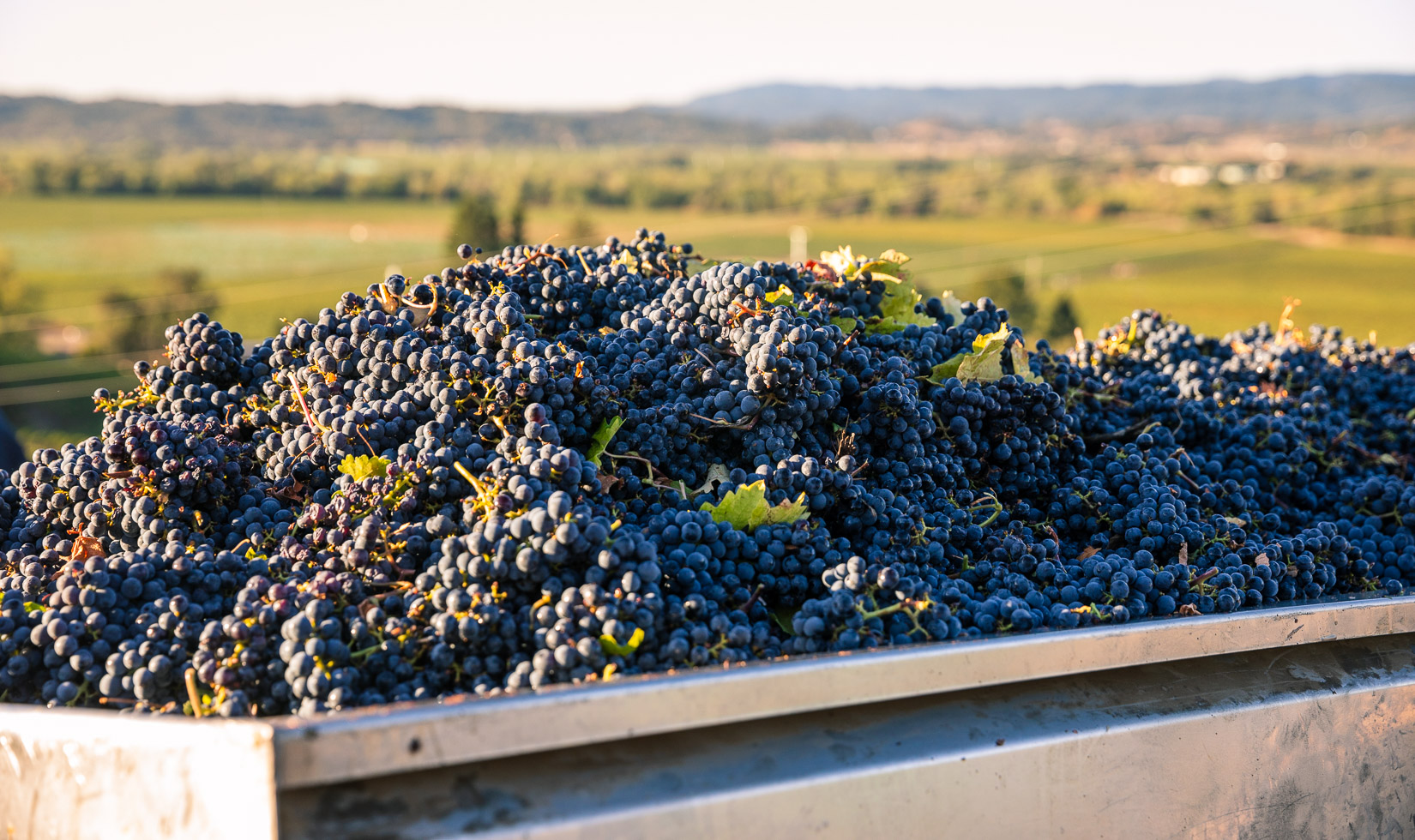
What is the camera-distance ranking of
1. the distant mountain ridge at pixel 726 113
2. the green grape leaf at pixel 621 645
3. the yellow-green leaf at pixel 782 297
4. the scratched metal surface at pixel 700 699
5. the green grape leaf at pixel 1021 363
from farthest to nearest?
1. the distant mountain ridge at pixel 726 113
2. the green grape leaf at pixel 1021 363
3. the yellow-green leaf at pixel 782 297
4. the green grape leaf at pixel 621 645
5. the scratched metal surface at pixel 700 699

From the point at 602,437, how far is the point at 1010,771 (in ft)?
2.64

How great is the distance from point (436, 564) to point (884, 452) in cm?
83

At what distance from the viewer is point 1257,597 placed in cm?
153

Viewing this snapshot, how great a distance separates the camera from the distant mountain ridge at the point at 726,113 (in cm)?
5194

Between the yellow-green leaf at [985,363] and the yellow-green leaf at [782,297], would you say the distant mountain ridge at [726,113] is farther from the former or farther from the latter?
the yellow-green leaf at [985,363]

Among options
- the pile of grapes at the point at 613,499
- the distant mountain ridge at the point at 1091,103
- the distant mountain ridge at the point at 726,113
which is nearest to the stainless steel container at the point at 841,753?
the pile of grapes at the point at 613,499

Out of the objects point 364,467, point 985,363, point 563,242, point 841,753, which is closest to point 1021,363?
point 985,363

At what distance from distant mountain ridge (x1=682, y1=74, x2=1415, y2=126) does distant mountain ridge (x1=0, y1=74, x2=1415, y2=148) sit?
0.25 metres

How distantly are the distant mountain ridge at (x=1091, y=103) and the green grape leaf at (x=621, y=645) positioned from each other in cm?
11101

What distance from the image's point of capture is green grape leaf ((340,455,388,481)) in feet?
4.75

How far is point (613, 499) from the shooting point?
4.83 feet

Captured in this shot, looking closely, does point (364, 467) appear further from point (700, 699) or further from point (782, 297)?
point (782, 297)

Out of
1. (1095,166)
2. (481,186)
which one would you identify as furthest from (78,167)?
(1095,166)

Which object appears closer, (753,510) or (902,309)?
(753,510)
